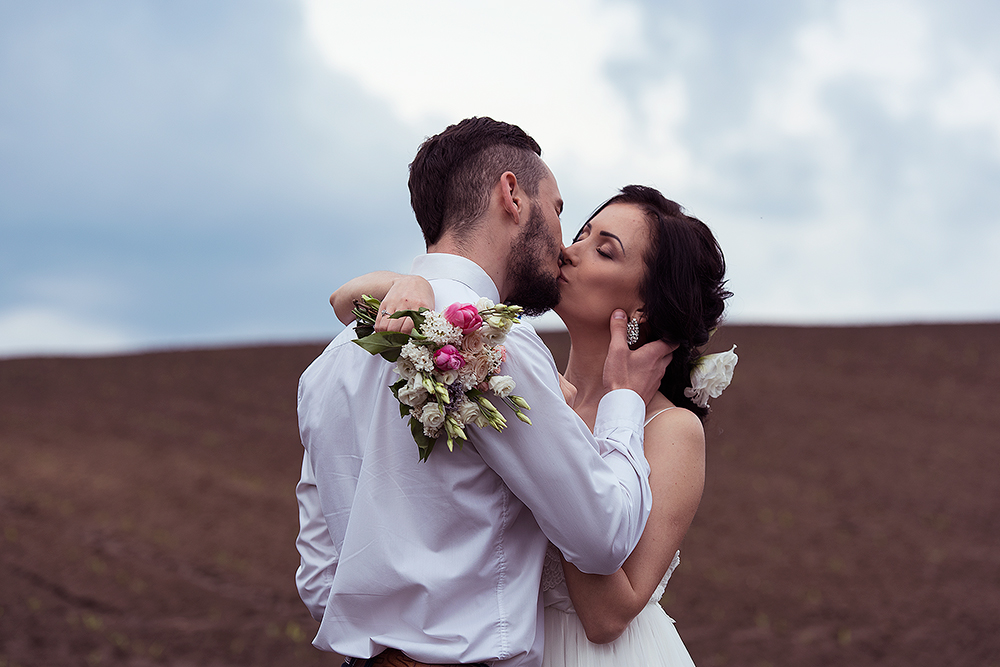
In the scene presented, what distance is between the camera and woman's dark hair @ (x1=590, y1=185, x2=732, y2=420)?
3.18 metres

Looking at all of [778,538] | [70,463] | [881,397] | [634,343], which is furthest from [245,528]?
[881,397]

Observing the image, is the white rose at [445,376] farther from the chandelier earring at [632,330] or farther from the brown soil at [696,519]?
the brown soil at [696,519]

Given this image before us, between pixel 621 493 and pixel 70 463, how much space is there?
46.2 feet

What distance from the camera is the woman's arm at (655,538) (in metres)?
2.59

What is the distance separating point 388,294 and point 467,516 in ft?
1.99

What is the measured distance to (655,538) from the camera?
A: 2.71 metres

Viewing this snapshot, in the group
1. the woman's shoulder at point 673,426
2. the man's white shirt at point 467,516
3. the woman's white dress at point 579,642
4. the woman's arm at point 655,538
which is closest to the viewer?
the man's white shirt at point 467,516

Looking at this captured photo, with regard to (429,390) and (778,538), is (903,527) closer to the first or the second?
(778,538)

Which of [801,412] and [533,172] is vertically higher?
[533,172]

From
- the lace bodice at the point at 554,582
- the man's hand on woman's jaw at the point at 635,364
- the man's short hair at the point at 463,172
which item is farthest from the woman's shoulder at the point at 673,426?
the man's short hair at the point at 463,172

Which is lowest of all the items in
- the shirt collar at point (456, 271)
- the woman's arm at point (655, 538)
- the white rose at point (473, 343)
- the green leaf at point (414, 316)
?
the woman's arm at point (655, 538)

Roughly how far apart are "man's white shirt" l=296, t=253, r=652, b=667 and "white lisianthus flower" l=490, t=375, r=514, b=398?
10 centimetres

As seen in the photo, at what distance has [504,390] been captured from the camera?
2.11 metres

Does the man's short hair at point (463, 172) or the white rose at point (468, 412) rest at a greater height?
the man's short hair at point (463, 172)
